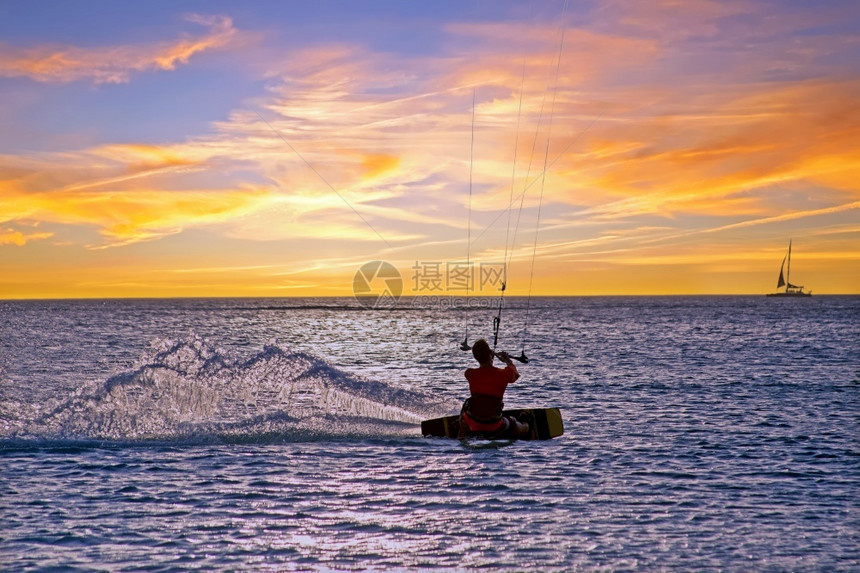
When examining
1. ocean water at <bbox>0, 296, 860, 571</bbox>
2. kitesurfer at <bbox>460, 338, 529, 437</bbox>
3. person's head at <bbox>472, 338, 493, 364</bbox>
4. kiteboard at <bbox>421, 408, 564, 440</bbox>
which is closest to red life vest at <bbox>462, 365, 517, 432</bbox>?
kitesurfer at <bbox>460, 338, 529, 437</bbox>

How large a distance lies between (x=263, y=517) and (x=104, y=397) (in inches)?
408

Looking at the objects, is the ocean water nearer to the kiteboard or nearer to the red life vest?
the kiteboard

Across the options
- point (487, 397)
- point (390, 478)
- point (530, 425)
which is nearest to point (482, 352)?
point (487, 397)

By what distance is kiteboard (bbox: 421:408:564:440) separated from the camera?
2050 centimetres

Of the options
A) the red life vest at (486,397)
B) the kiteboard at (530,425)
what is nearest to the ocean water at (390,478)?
the kiteboard at (530,425)

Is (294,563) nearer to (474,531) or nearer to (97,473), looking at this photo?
(474,531)

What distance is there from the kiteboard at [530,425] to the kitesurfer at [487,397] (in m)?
0.61

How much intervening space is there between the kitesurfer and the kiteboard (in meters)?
0.61

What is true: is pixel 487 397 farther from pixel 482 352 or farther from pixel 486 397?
pixel 482 352

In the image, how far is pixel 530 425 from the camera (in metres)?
20.7

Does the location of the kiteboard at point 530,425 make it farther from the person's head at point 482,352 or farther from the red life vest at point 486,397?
the person's head at point 482,352

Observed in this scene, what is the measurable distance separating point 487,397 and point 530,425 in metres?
2.41

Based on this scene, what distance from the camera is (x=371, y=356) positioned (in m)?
53.1

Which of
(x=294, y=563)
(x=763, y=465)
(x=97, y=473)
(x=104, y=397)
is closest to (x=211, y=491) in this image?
(x=97, y=473)
